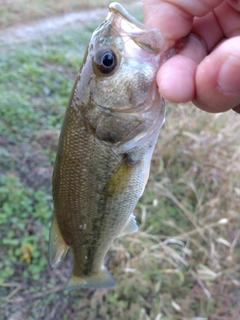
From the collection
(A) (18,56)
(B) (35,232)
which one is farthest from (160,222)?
(A) (18,56)

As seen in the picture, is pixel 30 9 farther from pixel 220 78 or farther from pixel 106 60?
pixel 220 78

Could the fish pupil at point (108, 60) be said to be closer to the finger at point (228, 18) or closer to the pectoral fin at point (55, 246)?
the finger at point (228, 18)

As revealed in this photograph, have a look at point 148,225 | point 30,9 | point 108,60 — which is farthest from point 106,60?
point 30,9

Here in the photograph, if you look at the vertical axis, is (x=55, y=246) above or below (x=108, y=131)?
below

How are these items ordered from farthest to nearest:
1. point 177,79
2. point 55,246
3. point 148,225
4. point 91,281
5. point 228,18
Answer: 1. point 148,225
2. point 91,281
3. point 55,246
4. point 228,18
5. point 177,79

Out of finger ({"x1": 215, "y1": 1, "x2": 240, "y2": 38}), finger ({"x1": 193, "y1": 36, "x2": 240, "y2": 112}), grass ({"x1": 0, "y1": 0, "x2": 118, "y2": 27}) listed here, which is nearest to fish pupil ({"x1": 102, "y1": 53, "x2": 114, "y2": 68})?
finger ({"x1": 193, "y1": 36, "x2": 240, "y2": 112})

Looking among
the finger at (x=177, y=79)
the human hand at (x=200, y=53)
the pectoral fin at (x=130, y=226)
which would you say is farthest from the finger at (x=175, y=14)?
the pectoral fin at (x=130, y=226)

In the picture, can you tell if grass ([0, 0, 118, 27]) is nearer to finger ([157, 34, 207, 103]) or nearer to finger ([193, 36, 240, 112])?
finger ([157, 34, 207, 103])
